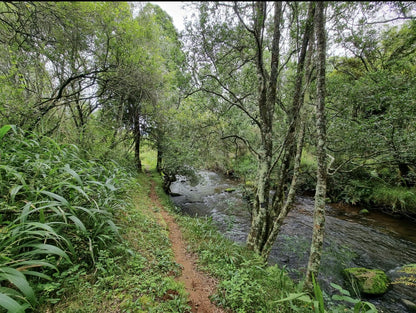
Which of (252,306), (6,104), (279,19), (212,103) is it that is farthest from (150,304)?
(279,19)

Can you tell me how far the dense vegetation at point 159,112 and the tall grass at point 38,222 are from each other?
20 millimetres

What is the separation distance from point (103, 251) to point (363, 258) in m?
7.81

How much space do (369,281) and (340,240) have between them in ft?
7.84

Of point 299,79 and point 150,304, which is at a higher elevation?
point 299,79

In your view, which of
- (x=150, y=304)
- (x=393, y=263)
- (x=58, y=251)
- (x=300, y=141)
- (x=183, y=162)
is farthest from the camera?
(x=183, y=162)

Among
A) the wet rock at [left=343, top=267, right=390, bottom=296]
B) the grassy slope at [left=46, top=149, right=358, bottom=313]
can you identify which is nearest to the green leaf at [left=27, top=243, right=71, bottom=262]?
the grassy slope at [left=46, top=149, right=358, bottom=313]

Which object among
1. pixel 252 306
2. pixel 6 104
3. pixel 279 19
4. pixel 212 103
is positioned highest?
pixel 279 19

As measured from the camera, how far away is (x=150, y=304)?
219cm

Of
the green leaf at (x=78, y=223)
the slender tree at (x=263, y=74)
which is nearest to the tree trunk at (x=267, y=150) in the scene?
the slender tree at (x=263, y=74)

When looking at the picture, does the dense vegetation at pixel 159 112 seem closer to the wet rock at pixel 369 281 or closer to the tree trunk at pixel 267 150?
the tree trunk at pixel 267 150

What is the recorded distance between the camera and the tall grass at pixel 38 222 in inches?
67.9

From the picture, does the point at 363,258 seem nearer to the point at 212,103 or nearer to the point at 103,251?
the point at 212,103

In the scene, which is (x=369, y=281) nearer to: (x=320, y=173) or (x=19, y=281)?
(x=320, y=173)

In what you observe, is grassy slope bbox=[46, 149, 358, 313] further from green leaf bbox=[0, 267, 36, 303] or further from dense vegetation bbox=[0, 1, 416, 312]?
green leaf bbox=[0, 267, 36, 303]
